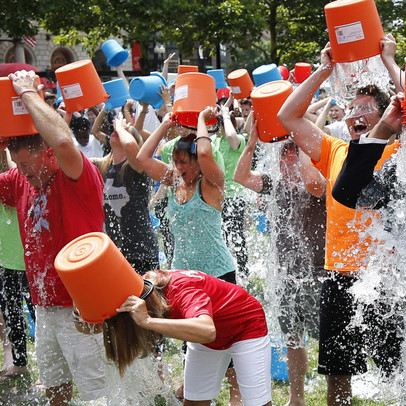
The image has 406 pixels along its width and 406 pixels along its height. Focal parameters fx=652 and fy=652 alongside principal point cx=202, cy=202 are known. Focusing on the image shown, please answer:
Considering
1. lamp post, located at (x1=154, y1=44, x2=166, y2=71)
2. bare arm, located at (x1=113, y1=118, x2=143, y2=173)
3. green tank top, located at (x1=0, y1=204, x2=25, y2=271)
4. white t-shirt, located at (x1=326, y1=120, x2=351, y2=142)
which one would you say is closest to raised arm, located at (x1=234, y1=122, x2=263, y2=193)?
bare arm, located at (x1=113, y1=118, x2=143, y2=173)

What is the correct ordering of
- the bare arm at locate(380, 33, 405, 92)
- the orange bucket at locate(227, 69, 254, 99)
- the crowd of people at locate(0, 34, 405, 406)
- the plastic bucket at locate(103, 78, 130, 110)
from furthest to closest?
1. the orange bucket at locate(227, 69, 254, 99)
2. the plastic bucket at locate(103, 78, 130, 110)
3. the bare arm at locate(380, 33, 405, 92)
4. the crowd of people at locate(0, 34, 405, 406)

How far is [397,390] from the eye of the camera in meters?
3.30

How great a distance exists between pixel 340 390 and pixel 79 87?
2581mm

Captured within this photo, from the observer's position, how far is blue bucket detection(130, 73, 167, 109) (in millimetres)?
6108

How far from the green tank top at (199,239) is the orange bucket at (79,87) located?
990 mm

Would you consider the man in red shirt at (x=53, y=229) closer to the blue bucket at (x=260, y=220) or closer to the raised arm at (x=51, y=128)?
the raised arm at (x=51, y=128)

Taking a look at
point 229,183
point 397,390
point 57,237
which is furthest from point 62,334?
point 229,183

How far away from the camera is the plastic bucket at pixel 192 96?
14.3 ft

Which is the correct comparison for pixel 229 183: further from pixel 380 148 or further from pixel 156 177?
pixel 380 148

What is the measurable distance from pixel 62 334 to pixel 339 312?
Result: 1476 mm

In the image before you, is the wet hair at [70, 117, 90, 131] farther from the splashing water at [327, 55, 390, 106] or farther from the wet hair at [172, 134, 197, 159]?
the splashing water at [327, 55, 390, 106]

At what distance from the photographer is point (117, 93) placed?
6.46m

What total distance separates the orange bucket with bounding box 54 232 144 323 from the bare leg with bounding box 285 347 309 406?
1.90 m

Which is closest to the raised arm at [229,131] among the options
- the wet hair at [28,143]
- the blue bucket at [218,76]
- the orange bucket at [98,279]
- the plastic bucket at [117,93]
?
the plastic bucket at [117,93]
